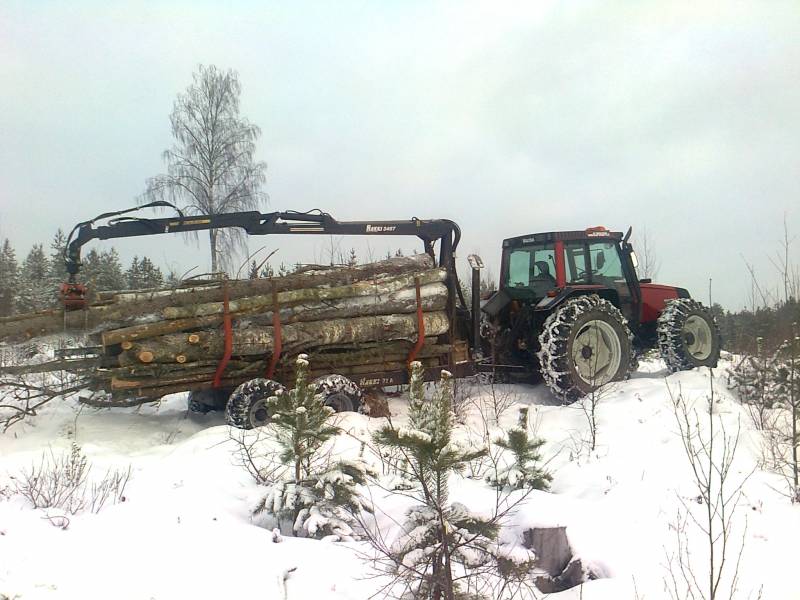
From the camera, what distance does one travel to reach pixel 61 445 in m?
5.60

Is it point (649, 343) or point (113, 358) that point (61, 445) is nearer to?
point (113, 358)

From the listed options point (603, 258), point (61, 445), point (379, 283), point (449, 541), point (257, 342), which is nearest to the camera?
point (449, 541)

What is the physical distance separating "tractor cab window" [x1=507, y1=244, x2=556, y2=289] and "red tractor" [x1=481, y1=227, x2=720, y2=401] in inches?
0.6

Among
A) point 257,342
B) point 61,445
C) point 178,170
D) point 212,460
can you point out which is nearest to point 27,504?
point 212,460

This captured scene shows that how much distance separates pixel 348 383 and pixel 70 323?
285cm

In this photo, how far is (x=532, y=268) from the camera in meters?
8.55

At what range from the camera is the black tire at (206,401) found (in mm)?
7258

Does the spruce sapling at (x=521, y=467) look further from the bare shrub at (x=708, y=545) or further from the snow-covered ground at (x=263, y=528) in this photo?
the bare shrub at (x=708, y=545)

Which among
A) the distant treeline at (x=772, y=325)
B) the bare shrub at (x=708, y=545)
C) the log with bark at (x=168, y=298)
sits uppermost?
the log with bark at (x=168, y=298)

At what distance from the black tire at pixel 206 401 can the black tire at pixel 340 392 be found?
1.58 meters

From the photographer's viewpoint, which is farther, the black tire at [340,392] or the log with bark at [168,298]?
the black tire at [340,392]

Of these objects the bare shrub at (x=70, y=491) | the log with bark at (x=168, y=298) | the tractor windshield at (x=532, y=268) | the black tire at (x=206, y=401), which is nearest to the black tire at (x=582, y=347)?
the tractor windshield at (x=532, y=268)

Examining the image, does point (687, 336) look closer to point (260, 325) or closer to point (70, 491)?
point (260, 325)

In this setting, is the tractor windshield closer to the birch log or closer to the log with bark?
the birch log
